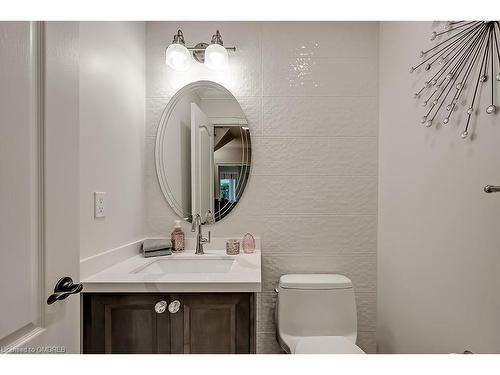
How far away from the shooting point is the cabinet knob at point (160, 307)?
0.98 metres

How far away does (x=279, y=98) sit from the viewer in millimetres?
1633

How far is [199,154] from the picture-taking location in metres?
1.64

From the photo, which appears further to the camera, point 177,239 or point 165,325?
point 177,239

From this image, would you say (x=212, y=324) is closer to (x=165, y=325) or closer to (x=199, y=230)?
(x=165, y=325)

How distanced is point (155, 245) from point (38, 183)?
89cm

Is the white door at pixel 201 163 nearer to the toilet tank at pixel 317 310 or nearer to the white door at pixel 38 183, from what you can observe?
the toilet tank at pixel 317 310

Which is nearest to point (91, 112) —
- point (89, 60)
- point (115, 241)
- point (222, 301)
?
point (89, 60)

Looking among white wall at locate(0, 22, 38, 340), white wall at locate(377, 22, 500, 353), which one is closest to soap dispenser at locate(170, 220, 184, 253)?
white wall at locate(0, 22, 38, 340)

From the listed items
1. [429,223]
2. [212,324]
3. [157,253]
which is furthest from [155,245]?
[429,223]

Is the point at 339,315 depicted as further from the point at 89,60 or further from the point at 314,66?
the point at 89,60

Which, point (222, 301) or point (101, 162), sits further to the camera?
point (101, 162)

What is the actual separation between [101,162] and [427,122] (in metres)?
1.28

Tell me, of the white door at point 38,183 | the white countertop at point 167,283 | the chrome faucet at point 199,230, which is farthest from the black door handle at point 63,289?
the chrome faucet at point 199,230

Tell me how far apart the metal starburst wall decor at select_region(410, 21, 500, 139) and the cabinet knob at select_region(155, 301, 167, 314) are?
1.10 meters
